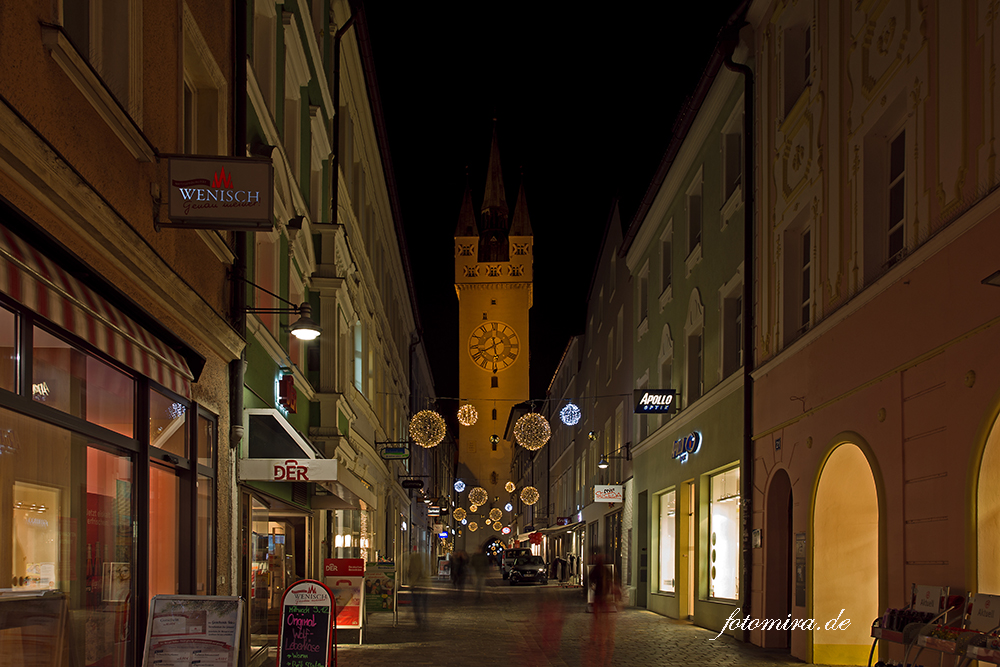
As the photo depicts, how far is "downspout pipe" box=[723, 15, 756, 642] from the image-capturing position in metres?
17.7

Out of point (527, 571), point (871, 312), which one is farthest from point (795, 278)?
point (527, 571)

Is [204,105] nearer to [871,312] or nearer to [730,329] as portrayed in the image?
[871,312]

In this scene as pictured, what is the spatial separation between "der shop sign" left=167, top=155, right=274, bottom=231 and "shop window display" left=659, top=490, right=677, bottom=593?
17.0 meters

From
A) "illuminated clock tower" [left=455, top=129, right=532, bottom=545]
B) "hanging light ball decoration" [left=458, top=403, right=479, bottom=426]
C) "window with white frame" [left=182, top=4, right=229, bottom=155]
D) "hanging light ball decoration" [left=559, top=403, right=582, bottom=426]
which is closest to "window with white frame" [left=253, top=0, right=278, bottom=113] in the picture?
"window with white frame" [left=182, top=4, right=229, bottom=155]

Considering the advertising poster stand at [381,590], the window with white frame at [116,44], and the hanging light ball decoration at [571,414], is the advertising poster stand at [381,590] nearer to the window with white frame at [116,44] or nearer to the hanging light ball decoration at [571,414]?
the hanging light ball decoration at [571,414]

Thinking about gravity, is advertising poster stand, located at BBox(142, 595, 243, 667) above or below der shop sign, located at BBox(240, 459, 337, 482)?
below

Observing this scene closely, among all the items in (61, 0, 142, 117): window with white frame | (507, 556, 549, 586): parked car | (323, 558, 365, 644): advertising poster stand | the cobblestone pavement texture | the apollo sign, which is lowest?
(507, 556, 549, 586): parked car

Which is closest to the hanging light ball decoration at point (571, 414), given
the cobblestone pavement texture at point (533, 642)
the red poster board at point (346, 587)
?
the cobblestone pavement texture at point (533, 642)

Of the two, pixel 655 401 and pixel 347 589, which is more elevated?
pixel 655 401

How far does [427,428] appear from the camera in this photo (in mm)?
29688

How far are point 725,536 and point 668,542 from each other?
5796 millimetres

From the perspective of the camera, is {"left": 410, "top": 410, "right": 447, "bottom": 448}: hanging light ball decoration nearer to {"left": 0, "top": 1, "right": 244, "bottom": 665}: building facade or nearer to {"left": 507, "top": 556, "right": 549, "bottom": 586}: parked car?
{"left": 0, "top": 1, "right": 244, "bottom": 665}: building facade

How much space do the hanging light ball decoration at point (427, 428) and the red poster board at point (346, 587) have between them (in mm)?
12300

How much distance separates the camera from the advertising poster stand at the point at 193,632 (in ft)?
28.0
